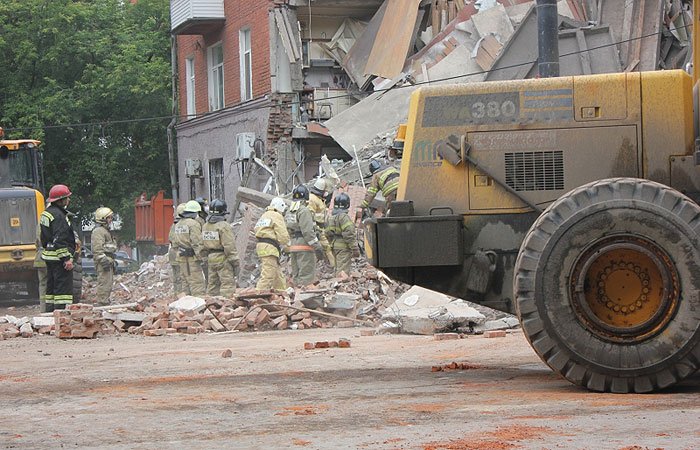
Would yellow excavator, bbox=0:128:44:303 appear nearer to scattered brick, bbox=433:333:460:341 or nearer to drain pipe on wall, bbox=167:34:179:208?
scattered brick, bbox=433:333:460:341

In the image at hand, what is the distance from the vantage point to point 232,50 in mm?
32531

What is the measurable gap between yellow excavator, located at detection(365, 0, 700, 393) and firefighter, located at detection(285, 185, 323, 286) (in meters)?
11.4

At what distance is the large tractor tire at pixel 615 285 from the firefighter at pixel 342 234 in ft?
42.9

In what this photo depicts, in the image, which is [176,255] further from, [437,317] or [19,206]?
[437,317]

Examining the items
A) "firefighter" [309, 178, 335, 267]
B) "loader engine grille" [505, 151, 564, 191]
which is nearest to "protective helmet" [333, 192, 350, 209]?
"firefighter" [309, 178, 335, 267]

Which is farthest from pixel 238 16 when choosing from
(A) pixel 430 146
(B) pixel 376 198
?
(A) pixel 430 146

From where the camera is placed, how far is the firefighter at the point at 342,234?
2127 cm

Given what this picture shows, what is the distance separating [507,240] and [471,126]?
0.90 m

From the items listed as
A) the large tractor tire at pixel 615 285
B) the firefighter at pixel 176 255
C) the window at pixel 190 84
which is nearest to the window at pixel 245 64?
the window at pixel 190 84

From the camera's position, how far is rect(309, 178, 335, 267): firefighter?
21688mm

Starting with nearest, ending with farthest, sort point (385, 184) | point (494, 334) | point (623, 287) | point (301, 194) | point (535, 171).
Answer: point (623, 287) → point (535, 171) → point (494, 334) → point (385, 184) → point (301, 194)

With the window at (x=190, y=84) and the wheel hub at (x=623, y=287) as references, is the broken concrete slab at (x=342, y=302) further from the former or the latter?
the window at (x=190, y=84)

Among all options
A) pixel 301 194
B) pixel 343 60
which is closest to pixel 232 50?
pixel 343 60

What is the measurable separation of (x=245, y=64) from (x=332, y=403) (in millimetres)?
24346
